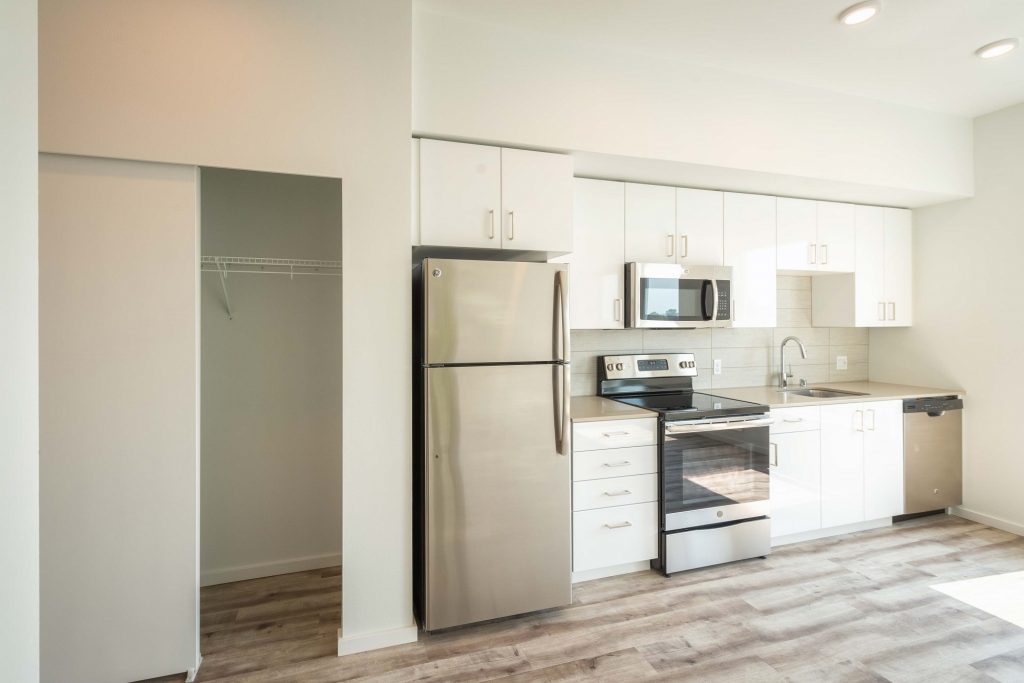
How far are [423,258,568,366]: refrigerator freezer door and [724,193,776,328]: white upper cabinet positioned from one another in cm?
151

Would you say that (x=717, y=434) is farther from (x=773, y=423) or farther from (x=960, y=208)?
(x=960, y=208)

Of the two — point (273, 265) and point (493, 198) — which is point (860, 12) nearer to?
point (493, 198)

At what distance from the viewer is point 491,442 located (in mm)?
2234

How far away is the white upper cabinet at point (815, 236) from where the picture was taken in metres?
3.40

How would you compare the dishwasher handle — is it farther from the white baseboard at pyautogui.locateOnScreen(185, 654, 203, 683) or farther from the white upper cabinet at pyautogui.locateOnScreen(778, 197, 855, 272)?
the white baseboard at pyautogui.locateOnScreen(185, 654, 203, 683)

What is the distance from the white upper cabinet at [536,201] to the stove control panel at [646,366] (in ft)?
3.24

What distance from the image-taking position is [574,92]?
2533 millimetres

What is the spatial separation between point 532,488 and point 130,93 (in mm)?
2223

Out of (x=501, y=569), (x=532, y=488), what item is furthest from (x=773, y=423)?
(x=501, y=569)

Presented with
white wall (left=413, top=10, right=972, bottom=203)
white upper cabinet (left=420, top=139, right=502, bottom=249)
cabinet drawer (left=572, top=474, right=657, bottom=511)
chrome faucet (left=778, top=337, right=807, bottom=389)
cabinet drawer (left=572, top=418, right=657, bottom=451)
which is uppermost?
white wall (left=413, top=10, right=972, bottom=203)

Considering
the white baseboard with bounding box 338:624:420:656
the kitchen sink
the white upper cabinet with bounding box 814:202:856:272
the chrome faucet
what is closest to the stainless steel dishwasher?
the kitchen sink

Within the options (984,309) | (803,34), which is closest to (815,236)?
(984,309)

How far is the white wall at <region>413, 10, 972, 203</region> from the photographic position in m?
2.33

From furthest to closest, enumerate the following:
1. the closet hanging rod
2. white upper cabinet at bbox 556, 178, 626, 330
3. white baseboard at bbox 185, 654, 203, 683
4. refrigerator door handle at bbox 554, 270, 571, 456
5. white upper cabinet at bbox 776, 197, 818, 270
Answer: white upper cabinet at bbox 776, 197, 818, 270
white upper cabinet at bbox 556, 178, 626, 330
the closet hanging rod
refrigerator door handle at bbox 554, 270, 571, 456
white baseboard at bbox 185, 654, 203, 683
